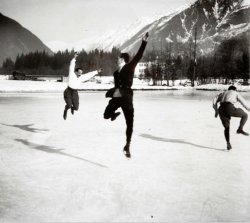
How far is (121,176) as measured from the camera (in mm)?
5195

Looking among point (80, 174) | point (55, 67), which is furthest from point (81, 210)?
point (55, 67)

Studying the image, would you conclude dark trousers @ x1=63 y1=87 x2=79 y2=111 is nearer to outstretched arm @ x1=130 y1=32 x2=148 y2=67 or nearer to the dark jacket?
the dark jacket

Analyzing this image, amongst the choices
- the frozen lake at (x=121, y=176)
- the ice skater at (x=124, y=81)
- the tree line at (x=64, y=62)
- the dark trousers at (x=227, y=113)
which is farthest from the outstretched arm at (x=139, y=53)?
the tree line at (x=64, y=62)

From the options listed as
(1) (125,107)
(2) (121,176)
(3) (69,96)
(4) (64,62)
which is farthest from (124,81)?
(4) (64,62)

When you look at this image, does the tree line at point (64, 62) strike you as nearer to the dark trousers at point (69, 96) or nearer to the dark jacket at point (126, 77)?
the dark trousers at point (69, 96)

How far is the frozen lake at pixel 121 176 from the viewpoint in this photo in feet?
12.4

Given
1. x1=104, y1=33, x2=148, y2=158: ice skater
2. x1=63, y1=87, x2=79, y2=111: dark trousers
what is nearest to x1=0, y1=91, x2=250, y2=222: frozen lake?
x1=104, y1=33, x2=148, y2=158: ice skater

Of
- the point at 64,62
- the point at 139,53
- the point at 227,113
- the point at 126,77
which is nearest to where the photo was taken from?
the point at 139,53

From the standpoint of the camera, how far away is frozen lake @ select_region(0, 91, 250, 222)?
3.79 metres

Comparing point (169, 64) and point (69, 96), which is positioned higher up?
point (169, 64)

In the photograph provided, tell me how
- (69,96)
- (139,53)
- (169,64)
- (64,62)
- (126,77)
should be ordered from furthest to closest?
(64,62), (169,64), (69,96), (126,77), (139,53)

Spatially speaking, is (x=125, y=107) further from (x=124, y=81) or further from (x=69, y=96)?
(x=69, y=96)

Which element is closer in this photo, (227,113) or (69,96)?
(227,113)

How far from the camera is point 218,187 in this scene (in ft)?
15.5
